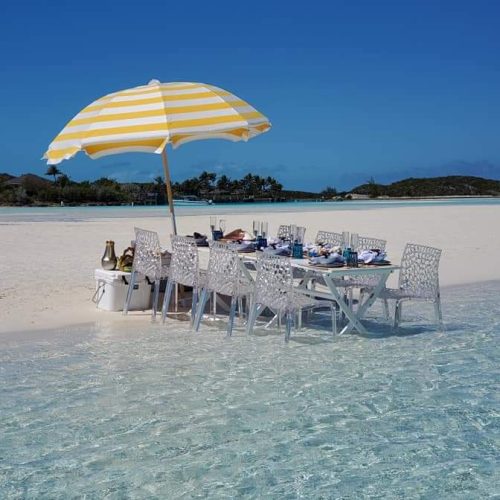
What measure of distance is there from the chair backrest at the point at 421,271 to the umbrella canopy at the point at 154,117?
2.00 metres

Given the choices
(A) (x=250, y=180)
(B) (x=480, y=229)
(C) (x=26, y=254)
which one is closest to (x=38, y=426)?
(C) (x=26, y=254)

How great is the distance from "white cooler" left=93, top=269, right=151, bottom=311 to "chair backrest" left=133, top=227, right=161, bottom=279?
427mm

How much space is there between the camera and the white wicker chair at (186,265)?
7.08 m

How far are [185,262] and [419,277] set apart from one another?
2.16 meters

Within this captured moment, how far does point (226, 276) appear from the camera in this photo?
6.82m

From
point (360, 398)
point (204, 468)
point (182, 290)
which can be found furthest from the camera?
point (182, 290)

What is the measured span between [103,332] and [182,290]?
140 cm

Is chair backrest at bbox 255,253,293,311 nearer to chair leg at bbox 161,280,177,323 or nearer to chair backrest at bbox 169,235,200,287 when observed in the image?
chair backrest at bbox 169,235,200,287

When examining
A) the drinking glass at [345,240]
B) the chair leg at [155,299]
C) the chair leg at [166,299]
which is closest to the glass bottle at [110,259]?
the chair leg at [155,299]

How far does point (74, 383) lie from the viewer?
17.6 ft

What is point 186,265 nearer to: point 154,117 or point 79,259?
point 154,117

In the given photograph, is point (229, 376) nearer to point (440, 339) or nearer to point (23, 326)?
point (440, 339)

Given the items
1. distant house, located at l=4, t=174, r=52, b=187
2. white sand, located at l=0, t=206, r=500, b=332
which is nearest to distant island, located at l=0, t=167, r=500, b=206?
distant house, located at l=4, t=174, r=52, b=187

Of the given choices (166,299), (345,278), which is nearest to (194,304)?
(166,299)
